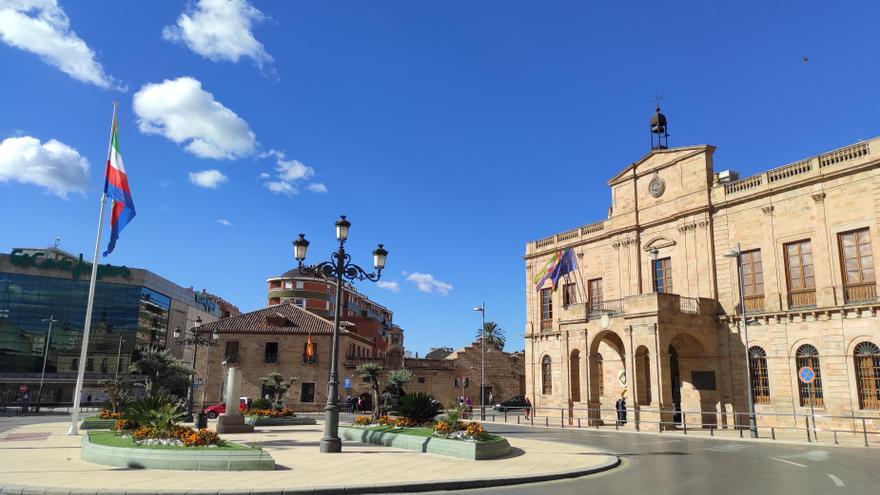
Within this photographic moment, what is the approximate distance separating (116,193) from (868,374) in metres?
32.9

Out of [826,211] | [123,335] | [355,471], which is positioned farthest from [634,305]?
[123,335]

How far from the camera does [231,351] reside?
170 ft

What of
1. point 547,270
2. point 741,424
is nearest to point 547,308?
point 547,270

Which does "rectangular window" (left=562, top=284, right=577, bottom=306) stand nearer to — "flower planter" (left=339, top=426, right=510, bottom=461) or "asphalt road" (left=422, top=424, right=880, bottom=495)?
"asphalt road" (left=422, top=424, right=880, bottom=495)

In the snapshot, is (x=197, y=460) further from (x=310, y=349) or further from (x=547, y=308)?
(x=310, y=349)

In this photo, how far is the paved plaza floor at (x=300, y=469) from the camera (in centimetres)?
1088

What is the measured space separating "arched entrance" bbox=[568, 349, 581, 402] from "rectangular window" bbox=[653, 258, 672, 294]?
640 cm

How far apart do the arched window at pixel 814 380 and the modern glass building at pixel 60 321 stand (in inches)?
2963

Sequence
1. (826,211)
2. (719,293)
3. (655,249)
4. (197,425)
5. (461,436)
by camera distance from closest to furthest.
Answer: (461,436), (197,425), (826,211), (719,293), (655,249)

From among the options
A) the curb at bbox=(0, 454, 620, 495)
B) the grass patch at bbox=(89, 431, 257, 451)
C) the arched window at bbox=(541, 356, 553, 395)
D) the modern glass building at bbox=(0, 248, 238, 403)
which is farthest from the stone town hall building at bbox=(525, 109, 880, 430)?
the modern glass building at bbox=(0, 248, 238, 403)

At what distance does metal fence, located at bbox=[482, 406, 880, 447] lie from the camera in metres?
24.3

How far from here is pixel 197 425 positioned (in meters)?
24.8

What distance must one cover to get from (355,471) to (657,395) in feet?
69.2

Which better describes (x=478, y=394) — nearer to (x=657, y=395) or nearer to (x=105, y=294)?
(x=657, y=395)
